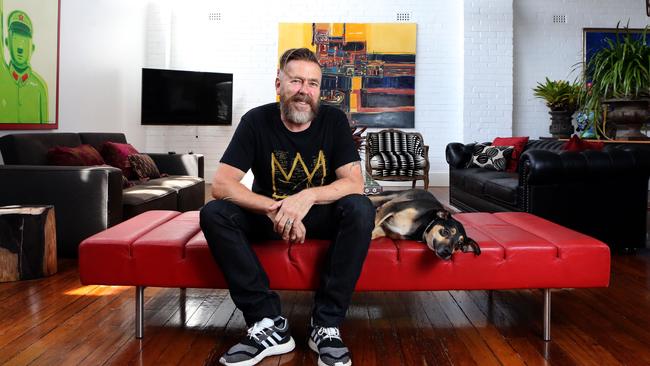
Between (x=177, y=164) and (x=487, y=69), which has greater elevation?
(x=487, y=69)

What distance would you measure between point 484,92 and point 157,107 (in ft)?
14.3

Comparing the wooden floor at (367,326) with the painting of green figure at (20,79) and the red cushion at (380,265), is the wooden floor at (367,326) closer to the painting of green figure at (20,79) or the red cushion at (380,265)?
the red cushion at (380,265)

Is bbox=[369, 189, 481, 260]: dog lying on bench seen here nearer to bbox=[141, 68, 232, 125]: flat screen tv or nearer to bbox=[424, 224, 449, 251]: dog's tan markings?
bbox=[424, 224, 449, 251]: dog's tan markings

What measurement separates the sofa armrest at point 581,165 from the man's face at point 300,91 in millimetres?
2008

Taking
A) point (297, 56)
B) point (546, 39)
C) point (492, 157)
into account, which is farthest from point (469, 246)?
point (546, 39)

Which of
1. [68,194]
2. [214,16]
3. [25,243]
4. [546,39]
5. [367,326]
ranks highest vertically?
[214,16]

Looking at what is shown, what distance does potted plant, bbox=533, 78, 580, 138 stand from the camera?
24.0 feet

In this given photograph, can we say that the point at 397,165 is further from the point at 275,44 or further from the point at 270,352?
the point at 270,352

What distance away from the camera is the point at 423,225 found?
2.09m

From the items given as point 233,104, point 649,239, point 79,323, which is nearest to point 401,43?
point 233,104

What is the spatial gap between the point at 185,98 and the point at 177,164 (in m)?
1.89

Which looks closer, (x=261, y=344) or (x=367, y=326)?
(x=261, y=344)

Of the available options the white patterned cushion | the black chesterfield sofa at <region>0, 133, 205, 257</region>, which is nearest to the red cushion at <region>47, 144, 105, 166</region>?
the black chesterfield sofa at <region>0, 133, 205, 257</region>

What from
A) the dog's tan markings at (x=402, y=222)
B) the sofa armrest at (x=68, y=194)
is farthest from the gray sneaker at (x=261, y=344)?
the sofa armrest at (x=68, y=194)
